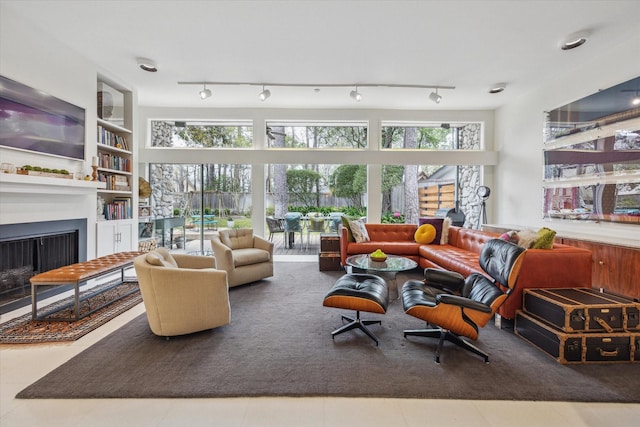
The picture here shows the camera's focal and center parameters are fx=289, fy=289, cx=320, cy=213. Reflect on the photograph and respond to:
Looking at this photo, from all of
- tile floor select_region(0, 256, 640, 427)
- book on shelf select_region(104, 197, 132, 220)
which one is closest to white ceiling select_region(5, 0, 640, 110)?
book on shelf select_region(104, 197, 132, 220)

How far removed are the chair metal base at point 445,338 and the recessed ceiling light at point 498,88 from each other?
4537 millimetres

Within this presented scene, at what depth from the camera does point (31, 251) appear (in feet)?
11.7

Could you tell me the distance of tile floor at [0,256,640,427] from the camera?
1.67 m

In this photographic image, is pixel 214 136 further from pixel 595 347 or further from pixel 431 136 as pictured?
pixel 595 347

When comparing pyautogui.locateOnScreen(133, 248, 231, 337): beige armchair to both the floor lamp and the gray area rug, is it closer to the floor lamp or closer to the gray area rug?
the gray area rug

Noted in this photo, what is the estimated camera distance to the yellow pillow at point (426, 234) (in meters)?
5.12

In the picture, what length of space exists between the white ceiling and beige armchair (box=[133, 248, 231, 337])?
2.69m

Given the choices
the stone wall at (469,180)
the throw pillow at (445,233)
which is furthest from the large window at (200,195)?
the stone wall at (469,180)

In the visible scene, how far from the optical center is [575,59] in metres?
4.09

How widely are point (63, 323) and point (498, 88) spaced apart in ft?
23.0

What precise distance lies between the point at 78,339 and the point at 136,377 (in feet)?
3.47

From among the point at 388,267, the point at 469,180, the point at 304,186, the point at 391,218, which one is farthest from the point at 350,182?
the point at 388,267

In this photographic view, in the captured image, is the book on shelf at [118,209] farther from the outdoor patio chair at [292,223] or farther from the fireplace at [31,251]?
the outdoor patio chair at [292,223]

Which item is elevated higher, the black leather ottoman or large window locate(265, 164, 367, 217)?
large window locate(265, 164, 367, 217)
